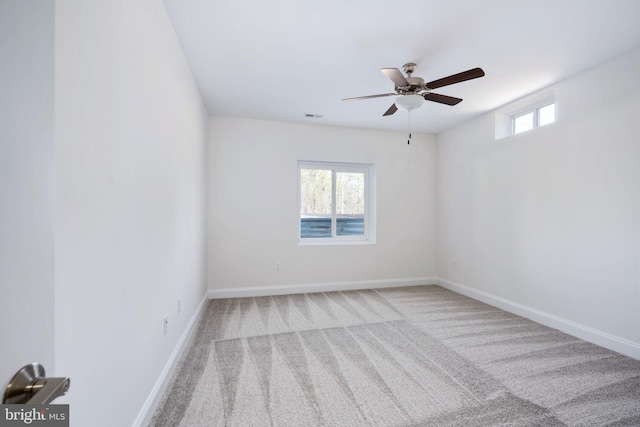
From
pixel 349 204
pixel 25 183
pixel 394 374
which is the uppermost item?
pixel 349 204

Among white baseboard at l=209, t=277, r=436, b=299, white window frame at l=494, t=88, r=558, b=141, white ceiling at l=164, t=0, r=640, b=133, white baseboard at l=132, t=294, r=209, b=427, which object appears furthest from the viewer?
white baseboard at l=209, t=277, r=436, b=299

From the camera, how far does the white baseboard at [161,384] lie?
1.56 m

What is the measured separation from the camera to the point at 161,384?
1858 millimetres

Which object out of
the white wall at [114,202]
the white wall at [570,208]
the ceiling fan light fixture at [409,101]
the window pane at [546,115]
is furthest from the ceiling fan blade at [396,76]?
the window pane at [546,115]

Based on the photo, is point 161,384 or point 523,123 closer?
point 161,384

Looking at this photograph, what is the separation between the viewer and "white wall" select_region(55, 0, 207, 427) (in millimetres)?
935

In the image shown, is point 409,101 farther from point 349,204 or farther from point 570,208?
point 349,204

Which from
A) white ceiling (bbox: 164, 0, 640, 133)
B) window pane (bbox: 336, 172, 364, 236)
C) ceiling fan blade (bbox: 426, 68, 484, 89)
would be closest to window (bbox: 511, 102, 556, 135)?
white ceiling (bbox: 164, 0, 640, 133)

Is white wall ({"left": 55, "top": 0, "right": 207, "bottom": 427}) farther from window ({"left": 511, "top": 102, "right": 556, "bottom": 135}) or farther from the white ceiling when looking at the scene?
window ({"left": 511, "top": 102, "right": 556, "bottom": 135})

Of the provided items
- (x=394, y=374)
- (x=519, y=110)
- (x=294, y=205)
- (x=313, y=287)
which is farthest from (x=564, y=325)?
(x=294, y=205)

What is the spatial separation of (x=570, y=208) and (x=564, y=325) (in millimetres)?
1197

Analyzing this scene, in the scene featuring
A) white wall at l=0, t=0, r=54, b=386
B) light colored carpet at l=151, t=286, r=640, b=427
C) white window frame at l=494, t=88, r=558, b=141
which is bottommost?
light colored carpet at l=151, t=286, r=640, b=427

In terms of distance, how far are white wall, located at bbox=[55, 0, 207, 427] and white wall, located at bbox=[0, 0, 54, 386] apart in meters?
0.48

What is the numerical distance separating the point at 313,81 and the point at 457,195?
9.49 ft
